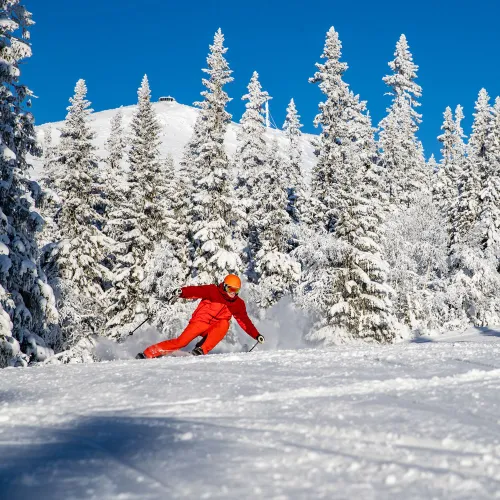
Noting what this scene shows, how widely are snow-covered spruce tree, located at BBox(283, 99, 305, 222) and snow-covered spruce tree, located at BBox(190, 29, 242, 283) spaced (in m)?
6.02

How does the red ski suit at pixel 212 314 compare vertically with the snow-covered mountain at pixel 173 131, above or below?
below

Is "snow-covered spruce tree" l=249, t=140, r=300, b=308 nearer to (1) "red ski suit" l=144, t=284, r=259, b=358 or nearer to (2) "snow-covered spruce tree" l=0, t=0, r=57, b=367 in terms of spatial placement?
(2) "snow-covered spruce tree" l=0, t=0, r=57, b=367

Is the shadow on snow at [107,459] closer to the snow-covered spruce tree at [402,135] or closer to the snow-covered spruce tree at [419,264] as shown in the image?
the snow-covered spruce tree at [419,264]

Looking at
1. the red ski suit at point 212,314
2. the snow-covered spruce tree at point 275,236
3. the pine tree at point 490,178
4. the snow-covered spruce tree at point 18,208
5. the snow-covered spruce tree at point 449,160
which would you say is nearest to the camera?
the red ski suit at point 212,314

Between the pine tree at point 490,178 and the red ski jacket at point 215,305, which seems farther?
the pine tree at point 490,178

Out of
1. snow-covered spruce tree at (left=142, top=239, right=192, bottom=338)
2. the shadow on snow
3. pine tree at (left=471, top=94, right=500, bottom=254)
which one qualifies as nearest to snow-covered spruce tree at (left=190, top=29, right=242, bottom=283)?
snow-covered spruce tree at (left=142, top=239, right=192, bottom=338)

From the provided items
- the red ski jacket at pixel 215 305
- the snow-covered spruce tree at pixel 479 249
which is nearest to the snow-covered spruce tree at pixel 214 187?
the snow-covered spruce tree at pixel 479 249

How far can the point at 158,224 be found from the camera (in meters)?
30.6

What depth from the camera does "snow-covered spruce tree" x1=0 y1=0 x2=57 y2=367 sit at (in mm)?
13742

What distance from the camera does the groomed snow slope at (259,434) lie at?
88.6 inches

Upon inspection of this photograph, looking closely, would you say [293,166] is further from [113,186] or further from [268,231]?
[113,186]

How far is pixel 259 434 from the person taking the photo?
301cm

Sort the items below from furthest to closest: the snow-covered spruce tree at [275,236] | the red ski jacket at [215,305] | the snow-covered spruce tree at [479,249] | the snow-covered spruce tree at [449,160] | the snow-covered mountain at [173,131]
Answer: the snow-covered mountain at [173,131]
the snow-covered spruce tree at [449,160]
the snow-covered spruce tree at [275,236]
the snow-covered spruce tree at [479,249]
the red ski jacket at [215,305]

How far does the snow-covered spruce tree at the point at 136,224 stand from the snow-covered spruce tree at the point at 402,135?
15324 millimetres
